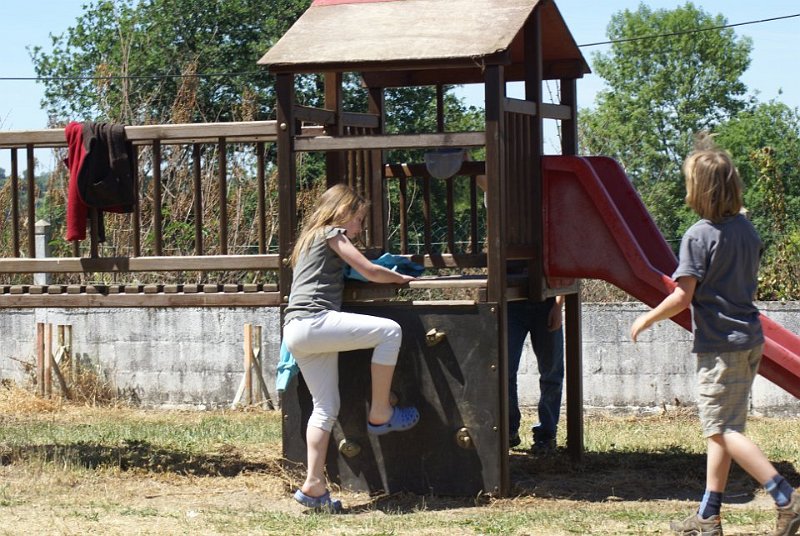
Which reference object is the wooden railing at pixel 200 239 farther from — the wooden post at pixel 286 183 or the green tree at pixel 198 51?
the green tree at pixel 198 51

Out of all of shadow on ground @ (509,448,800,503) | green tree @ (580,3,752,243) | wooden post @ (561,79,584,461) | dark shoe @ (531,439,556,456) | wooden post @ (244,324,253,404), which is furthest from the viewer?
green tree @ (580,3,752,243)

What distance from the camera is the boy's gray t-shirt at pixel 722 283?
228 inches

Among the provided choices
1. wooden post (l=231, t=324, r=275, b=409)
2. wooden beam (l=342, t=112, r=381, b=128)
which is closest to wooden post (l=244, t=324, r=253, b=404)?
wooden post (l=231, t=324, r=275, b=409)

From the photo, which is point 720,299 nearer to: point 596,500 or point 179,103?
point 596,500

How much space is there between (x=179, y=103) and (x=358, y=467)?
13.6m

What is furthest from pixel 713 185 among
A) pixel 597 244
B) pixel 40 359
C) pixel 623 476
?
pixel 40 359

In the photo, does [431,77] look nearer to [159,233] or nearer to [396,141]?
[396,141]

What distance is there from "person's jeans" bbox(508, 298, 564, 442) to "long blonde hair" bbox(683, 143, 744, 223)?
297 centimetres

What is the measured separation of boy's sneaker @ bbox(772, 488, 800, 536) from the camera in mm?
5539

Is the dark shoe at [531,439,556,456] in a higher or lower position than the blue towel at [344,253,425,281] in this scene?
lower

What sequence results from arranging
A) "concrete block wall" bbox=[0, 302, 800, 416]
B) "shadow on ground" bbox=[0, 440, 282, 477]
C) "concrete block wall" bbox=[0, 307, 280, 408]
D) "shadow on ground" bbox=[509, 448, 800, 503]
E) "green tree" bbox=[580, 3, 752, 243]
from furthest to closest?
"green tree" bbox=[580, 3, 752, 243] → "concrete block wall" bbox=[0, 307, 280, 408] → "concrete block wall" bbox=[0, 302, 800, 416] → "shadow on ground" bbox=[0, 440, 282, 477] → "shadow on ground" bbox=[509, 448, 800, 503]

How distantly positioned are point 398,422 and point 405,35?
2344 millimetres

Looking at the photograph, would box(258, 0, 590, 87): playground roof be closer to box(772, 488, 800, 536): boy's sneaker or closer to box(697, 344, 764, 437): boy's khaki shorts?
box(697, 344, 764, 437): boy's khaki shorts

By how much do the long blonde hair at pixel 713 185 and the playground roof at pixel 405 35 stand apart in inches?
64.8
